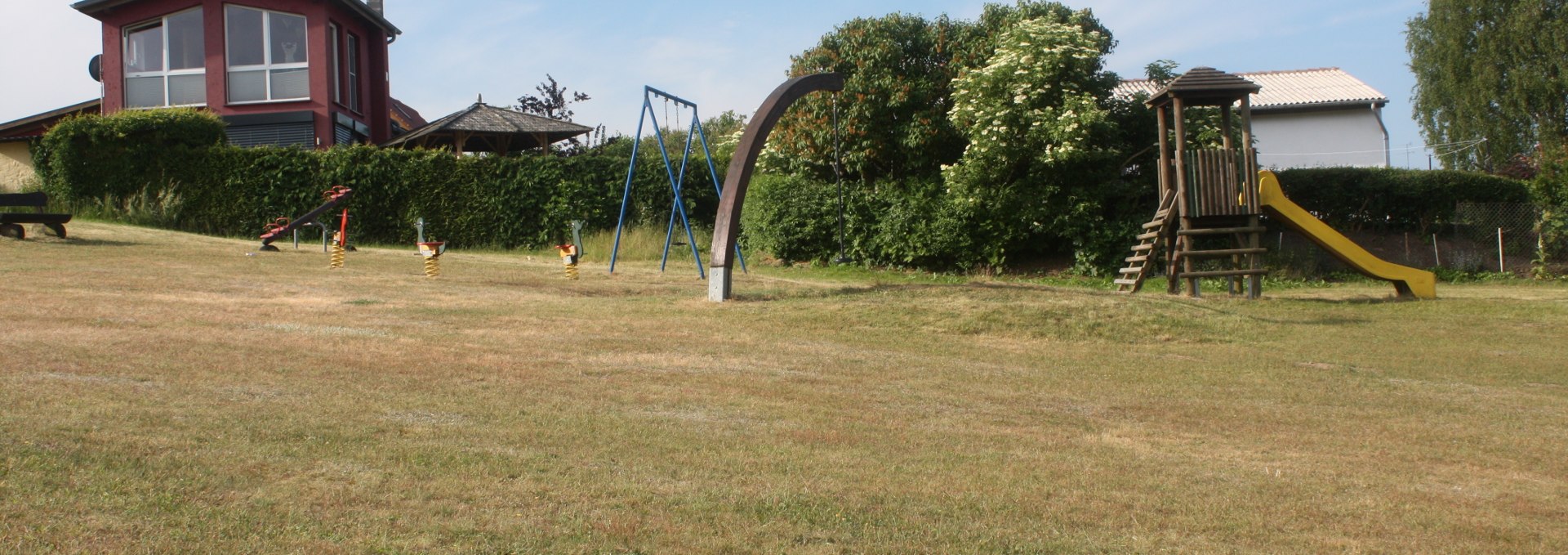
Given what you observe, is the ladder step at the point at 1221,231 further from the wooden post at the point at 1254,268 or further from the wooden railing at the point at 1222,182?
the wooden railing at the point at 1222,182

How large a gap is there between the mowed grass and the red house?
47.4 feet

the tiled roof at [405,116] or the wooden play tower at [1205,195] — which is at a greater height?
the tiled roof at [405,116]

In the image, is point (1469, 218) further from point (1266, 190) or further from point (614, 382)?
point (614, 382)

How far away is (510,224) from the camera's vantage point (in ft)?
85.7

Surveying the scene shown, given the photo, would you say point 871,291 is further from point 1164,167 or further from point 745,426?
point 745,426

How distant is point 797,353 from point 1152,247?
985cm

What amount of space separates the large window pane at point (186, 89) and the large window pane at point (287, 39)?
1792 millimetres

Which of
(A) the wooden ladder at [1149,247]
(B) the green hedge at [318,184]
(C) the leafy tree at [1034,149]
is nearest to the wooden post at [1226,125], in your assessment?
(A) the wooden ladder at [1149,247]

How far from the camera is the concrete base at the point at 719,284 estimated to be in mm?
15062

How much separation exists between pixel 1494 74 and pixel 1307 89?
606 cm

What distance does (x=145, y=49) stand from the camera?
29.4 metres

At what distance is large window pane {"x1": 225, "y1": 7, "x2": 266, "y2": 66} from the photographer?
2827 centimetres

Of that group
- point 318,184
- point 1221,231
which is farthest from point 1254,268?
point 318,184

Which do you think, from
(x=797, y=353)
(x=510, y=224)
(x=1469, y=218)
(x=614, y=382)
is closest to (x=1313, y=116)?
(x=1469, y=218)
